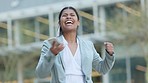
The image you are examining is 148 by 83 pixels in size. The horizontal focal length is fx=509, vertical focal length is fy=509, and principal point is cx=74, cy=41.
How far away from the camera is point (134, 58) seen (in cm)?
2397

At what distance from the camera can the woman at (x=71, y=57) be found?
3.52 metres

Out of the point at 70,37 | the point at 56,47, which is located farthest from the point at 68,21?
the point at 56,47

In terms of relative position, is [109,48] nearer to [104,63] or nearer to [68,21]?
[104,63]

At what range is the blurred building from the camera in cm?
2397

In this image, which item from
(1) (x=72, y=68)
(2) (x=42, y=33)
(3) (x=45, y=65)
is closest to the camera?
(3) (x=45, y=65)

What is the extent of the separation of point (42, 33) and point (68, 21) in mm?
23316

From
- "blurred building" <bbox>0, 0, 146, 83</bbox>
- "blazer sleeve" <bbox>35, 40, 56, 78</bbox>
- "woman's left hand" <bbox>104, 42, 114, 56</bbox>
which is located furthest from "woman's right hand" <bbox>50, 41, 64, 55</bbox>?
"blurred building" <bbox>0, 0, 146, 83</bbox>

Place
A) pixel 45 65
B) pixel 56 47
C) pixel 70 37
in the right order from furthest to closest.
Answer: pixel 70 37 → pixel 45 65 → pixel 56 47

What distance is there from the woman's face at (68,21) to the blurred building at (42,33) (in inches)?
727

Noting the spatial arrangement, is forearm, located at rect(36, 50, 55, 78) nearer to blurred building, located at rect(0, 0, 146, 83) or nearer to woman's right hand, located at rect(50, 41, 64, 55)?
woman's right hand, located at rect(50, 41, 64, 55)

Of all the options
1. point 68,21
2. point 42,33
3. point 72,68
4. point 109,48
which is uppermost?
point 42,33

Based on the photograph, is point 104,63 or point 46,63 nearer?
point 46,63

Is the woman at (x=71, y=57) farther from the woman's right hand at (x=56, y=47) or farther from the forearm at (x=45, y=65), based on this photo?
the woman's right hand at (x=56, y=47)

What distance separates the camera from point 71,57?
359 centimetres
